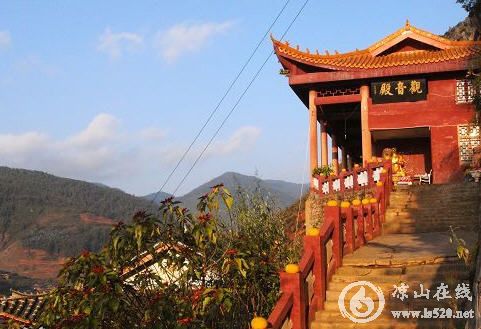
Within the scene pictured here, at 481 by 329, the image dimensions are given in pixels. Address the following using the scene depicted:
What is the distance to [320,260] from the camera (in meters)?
6.43

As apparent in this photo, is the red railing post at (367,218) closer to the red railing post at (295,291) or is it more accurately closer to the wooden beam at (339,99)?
the red railing post at (295,291)

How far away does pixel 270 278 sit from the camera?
6.65 metres

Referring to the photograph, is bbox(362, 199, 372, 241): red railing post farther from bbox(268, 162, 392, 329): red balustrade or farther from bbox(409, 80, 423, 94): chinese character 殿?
bbox(409, 80, 423, 94): chinese character 殿

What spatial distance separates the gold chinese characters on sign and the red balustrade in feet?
25.6

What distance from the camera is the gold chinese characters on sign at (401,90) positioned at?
17188 mm

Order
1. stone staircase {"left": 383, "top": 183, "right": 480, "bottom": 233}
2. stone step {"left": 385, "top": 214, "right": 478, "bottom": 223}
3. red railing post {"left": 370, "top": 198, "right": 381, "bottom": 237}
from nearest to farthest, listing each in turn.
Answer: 1. red railing post {"left": 370, "top": 198, "right": 381, "bottom": 237}
2. stone staircase {"left": 383, "top": 183, "right": 480, "bottom": 233}
3. stone step {"left": 385, "top": 214, "right": 478, "bottom": 223}

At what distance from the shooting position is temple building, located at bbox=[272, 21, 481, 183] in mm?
16906

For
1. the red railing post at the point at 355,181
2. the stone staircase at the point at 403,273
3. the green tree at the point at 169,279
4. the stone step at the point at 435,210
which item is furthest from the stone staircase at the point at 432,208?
the green tree at the point at 169,279

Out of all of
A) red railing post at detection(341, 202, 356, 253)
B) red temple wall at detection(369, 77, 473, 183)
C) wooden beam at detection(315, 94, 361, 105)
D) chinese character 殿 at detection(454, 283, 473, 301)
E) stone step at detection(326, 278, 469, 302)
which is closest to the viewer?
chinese character 殿 at detection(454, 283, 473, 301)

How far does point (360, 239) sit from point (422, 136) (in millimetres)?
12112

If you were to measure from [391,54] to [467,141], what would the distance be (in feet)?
13.4

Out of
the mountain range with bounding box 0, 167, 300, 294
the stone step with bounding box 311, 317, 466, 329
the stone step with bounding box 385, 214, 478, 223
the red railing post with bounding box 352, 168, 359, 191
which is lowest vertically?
the mountain range with bounding box 0, 167, 300, 294

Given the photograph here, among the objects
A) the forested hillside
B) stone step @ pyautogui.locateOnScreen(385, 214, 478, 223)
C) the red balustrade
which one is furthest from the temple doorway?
the forested hillside

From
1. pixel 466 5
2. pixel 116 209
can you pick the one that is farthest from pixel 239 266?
pixel 116 209
